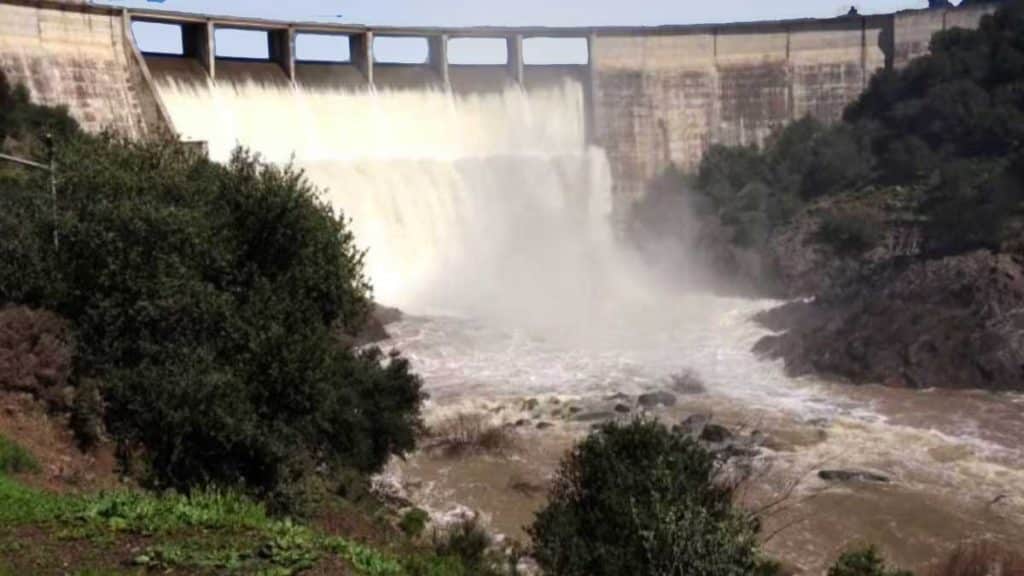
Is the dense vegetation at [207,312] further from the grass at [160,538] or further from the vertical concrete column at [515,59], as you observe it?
the vertical concrete column at [515,59]

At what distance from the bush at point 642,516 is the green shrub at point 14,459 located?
634 centimetres

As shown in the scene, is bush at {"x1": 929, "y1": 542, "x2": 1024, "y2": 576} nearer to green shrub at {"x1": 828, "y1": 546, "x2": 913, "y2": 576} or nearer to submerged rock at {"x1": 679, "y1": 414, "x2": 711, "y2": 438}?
green shrub at {"x1": 828, "y1": 546, "x2": 913, "y2": 576}

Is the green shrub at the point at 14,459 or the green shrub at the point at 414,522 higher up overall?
the green shrub at the point at 14,459

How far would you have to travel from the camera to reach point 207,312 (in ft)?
55.9

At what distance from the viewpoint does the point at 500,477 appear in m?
24.0

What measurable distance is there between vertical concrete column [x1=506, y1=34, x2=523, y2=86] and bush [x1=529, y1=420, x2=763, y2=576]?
31493 mm

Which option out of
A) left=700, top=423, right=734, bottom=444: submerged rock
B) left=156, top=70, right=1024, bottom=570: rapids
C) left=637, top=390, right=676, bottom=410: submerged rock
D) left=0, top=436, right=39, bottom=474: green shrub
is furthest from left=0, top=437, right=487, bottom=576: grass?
left=637, top=390, right=676, bottom=410: submerged rock

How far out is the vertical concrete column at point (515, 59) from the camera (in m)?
46.1

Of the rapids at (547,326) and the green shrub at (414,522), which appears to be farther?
the rapids at (547,326)

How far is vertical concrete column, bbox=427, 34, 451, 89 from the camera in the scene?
43.2m

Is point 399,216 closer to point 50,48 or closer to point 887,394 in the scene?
point 50,48

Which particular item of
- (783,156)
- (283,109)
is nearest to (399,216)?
(283,109)

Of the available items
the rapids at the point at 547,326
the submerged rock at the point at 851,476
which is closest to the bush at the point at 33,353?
the rapids at the point at 547,326

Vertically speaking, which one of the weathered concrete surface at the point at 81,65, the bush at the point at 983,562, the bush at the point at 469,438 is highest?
the weathered concrete surface at the point at 81,65
